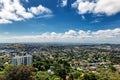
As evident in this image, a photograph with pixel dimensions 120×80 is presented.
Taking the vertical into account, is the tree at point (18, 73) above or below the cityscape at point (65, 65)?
above

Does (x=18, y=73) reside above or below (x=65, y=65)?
above

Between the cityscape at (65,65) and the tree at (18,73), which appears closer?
the tree at (18,73)

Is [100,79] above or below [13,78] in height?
→ below

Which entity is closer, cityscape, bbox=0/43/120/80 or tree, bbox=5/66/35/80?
tree, bbox=5/66/35/80

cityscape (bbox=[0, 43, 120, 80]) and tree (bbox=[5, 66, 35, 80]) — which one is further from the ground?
tree (bbox=[5, 66, 35, 80])

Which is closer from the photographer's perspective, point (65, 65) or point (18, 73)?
point (18, 73)

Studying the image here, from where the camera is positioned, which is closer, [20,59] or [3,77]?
[3,77]

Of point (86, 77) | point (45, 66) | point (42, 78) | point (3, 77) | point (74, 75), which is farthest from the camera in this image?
point (45, 66)

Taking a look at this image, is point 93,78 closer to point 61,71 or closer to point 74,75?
point 74,75

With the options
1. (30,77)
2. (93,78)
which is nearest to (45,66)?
(93,78)

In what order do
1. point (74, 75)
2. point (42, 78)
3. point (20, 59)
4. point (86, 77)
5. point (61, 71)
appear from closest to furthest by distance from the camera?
point (42, 78), point (86, 77), point (74, 75), point (61, 71), point (20, 59)
